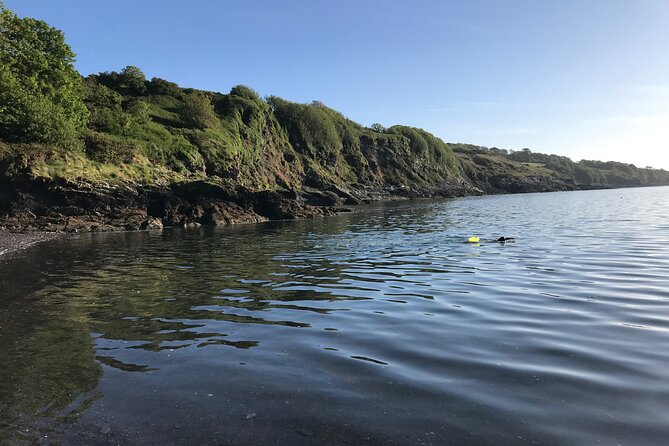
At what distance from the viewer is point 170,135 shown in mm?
62375

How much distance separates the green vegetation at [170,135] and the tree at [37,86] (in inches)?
3.8

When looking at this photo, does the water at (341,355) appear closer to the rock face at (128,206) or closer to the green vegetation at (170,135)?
the rock face at (128,206)

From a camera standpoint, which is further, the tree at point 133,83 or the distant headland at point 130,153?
the tree at point 133,83

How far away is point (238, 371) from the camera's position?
24.3 feet

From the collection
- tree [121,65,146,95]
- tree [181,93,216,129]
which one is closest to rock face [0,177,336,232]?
tree [181,93,216,129]

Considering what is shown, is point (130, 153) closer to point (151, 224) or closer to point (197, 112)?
point (151, 224)

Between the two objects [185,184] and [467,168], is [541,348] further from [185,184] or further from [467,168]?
[467,168]

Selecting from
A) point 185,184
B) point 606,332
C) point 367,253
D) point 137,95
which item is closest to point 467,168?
point 137,95

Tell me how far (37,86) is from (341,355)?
50.4 m

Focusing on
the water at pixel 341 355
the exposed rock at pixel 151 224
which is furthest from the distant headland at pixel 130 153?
the water at pixel 341 355

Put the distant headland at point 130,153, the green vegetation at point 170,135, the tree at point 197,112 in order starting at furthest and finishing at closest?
1. the tree at point 197,112
2. the green vegetation at point 170,135
3. the distant headland at point 130,153

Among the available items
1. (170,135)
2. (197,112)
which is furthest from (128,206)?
(197,112)

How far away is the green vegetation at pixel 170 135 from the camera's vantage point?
42219 mm

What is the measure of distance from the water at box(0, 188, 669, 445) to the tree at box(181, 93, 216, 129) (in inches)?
2337
